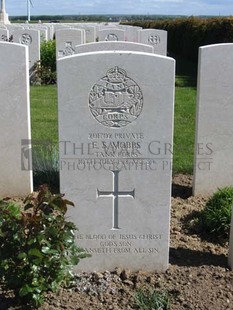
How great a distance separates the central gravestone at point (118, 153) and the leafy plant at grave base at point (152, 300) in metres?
0.41

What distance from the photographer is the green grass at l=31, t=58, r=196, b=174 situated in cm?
624

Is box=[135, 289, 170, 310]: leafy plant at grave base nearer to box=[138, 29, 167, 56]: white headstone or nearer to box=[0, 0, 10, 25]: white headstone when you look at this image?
box=[138, 29, 167, 56]: white headstone

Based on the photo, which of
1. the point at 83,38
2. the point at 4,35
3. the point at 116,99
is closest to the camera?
the point at 116,99

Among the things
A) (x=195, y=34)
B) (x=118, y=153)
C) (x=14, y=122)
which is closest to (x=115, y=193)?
(x=118, y=153)

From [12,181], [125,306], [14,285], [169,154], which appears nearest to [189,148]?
[12,181]

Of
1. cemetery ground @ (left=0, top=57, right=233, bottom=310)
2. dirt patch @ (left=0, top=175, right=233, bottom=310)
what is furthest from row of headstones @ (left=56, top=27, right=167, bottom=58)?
dirt patch @ (left=0, top=175, right=233, bottom=310)

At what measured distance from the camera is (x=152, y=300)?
9.99ft

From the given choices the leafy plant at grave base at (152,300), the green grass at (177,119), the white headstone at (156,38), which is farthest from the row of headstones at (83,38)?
the leafy plant at grave base at (152,300)

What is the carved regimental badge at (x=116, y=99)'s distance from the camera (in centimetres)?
316

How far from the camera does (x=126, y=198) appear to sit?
340 centimetres

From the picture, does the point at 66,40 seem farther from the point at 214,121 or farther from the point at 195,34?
the point at 214,121

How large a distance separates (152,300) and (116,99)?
4.10 ft

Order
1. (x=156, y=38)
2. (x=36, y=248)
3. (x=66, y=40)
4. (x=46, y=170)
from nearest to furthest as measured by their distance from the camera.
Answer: (x=36, y=248)
(x=46, y=170)
(x=66, y=40)
(x=156, y=38)

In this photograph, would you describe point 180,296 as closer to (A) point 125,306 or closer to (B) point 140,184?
(A) point 125,306
